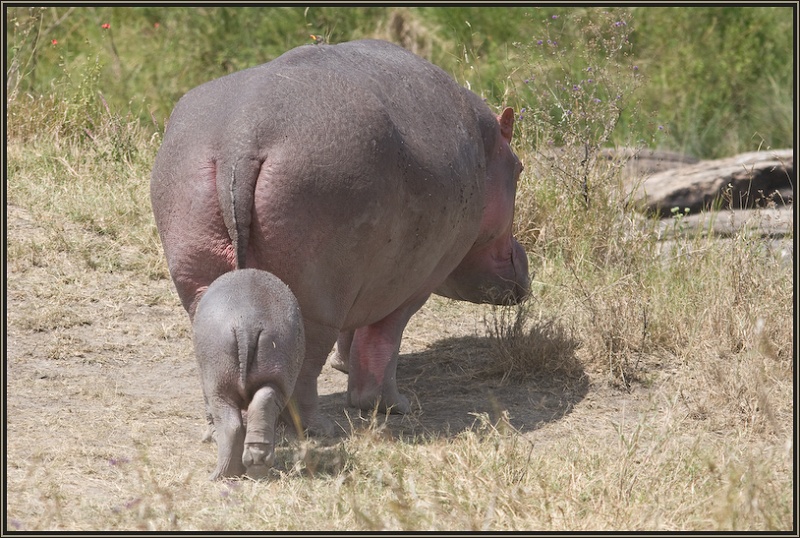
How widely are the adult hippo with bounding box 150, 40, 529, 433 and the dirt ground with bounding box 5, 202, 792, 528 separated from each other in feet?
1.87

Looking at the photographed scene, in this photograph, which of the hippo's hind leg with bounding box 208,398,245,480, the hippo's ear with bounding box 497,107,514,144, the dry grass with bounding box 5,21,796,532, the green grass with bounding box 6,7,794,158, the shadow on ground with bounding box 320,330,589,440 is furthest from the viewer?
the green grass with bounding box 6,7,794,158

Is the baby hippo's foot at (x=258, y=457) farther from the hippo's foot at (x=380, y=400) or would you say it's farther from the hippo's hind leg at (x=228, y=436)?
the hippo's foot at (x=380, y=400)

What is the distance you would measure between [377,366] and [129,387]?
1293mm

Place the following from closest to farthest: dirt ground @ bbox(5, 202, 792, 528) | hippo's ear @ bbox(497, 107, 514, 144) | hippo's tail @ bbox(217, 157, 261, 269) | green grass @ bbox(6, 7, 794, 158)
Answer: hippo's tail @ bbox(217, 157, 261, 269)
dirt ground @ bbox(5, 202, 792, 528)
hippo's ear @ bbox(497, 107, 514, 144)
green grass @ bbox(6, 7, 794, 158)

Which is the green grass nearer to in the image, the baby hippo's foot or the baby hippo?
the baby hippo

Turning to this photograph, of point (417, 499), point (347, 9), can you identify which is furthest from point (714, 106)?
point (417, 499)

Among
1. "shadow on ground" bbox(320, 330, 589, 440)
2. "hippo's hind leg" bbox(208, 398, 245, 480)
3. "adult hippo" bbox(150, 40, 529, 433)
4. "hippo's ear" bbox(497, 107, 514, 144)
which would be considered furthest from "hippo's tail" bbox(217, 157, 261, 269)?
"hippo's ear" bbox(497, 107, 514, 144)

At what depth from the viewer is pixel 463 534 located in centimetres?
351

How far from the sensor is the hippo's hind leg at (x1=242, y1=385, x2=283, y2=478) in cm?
389

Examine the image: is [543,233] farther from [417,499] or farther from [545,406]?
[417,499]

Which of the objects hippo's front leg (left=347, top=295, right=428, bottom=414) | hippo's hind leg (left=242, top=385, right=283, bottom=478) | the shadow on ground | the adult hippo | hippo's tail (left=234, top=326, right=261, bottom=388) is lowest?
the shadow on ground

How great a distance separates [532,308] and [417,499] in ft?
10.1

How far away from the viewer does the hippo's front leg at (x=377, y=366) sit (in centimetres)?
536

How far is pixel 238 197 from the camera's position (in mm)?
4168
